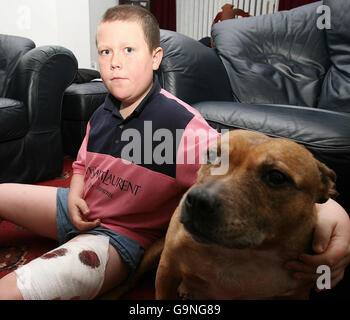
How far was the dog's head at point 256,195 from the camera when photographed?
595 millimetres

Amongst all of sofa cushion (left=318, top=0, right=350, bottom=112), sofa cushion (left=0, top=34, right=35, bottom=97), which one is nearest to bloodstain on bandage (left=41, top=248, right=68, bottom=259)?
sofa cushion (left=318, top=0, right=350, bottom=112)

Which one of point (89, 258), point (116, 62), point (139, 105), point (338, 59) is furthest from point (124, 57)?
point (338, 59)

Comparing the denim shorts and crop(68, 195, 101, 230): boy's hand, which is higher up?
crop(68, 195, 101, 230): boy's hand

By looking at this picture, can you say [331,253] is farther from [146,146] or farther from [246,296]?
[146,146]

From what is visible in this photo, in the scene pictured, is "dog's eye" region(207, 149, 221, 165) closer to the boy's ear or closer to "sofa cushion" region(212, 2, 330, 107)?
the boy's ear

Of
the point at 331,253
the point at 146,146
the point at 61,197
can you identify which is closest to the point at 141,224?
the point at 146,146

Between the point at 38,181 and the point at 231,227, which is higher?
the point at 231,227

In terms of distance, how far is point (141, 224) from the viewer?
0.98m

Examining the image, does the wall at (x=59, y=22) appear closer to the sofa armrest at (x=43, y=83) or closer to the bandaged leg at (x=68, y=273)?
the sofa armrest at (x=43, y=83)

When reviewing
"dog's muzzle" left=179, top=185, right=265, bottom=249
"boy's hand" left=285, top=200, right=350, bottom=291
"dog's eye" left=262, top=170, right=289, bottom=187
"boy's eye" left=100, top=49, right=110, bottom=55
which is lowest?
"boy's hand" left=285, top=200, right=350, bottom=291

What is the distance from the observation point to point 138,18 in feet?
3.23

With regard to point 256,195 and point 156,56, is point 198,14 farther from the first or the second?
point 256,195

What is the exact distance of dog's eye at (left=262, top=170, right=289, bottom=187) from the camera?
64 cm

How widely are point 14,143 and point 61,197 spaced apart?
3.05ft
